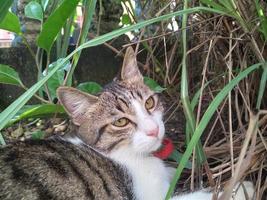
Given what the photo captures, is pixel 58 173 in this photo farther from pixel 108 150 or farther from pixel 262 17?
pixel 262 17

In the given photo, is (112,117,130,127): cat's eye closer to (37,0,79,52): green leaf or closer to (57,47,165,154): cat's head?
(57,47,165,154): cat's head

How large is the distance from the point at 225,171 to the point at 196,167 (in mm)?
136

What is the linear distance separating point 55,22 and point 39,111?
1.08 ft

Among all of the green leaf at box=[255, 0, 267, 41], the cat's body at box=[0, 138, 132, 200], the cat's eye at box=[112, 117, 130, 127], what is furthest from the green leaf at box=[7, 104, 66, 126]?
the green leaf at box=[255, 0, 267, 41]

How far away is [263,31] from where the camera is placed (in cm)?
129

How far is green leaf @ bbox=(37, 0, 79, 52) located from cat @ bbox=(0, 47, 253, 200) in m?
0.20

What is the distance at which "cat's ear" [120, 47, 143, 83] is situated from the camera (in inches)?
62.3

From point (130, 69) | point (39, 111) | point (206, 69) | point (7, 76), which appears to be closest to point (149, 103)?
point (130, 69)

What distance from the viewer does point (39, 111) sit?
152 cm

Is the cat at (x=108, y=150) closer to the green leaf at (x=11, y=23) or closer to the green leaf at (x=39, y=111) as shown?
the green leaf at (x=39, y=111)

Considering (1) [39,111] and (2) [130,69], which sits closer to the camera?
(1) [39,111]

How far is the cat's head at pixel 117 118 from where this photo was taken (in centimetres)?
149

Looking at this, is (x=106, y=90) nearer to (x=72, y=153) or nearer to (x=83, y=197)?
(x=72, y=153)

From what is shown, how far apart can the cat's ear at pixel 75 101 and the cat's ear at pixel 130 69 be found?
174mm
